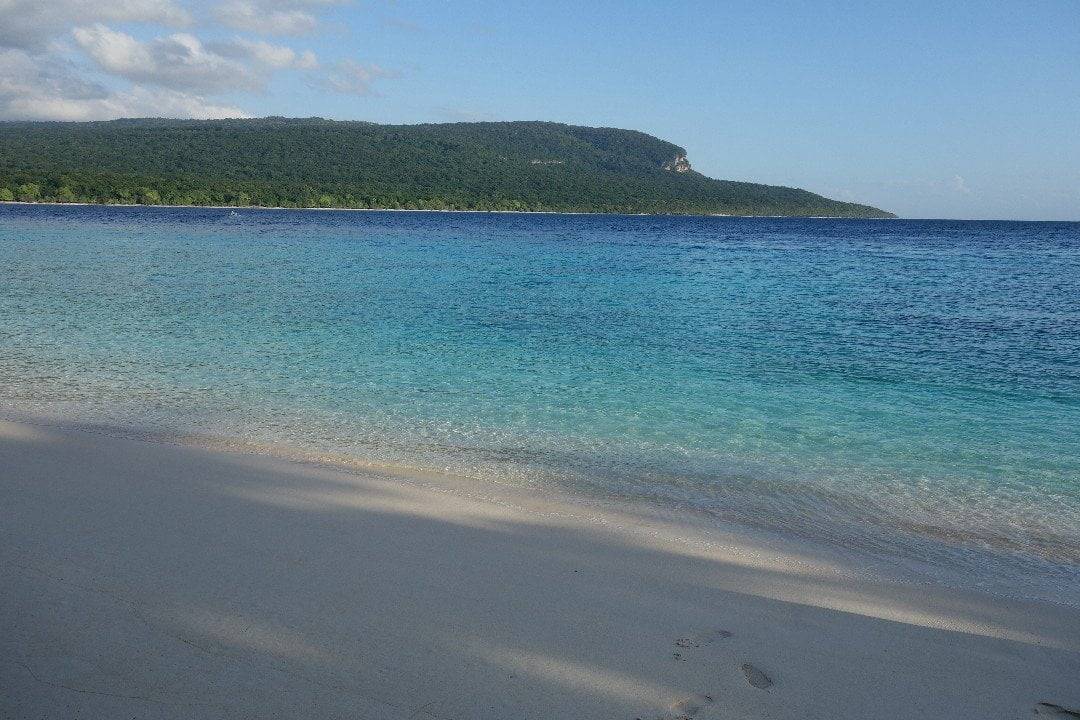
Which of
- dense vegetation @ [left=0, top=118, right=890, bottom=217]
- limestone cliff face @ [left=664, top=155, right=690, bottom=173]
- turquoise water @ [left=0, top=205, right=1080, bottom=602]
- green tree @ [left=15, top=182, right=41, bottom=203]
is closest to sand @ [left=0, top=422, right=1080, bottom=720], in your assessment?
turquoise water @ [left=0, top=205, right=1080, bottom=602]

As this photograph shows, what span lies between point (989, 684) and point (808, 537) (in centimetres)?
229

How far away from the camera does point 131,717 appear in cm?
334

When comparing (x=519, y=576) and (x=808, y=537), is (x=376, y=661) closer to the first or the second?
(x=519, y=576)

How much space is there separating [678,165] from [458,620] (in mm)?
174888

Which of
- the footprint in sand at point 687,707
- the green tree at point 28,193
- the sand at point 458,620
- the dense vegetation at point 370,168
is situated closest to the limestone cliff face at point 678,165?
the dense vegetation at point 370,168

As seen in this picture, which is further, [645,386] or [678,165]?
[678,165]

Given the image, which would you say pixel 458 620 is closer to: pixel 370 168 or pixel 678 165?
pixel 370 168

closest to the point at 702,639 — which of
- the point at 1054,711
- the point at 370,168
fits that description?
the point at 1054,711

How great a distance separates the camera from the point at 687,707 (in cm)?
362

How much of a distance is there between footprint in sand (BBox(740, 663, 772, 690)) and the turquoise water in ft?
8.12

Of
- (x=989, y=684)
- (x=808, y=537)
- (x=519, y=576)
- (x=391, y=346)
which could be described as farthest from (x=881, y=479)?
(x=391, y=346)

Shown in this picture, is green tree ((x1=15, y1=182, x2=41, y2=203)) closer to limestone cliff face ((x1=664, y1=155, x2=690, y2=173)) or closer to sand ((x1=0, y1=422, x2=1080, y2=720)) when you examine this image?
sand ((x1=0, y1=422, x2=1080, y2=720))

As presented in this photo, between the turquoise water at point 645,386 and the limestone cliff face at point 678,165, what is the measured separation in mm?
147661

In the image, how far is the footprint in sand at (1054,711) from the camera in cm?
376
